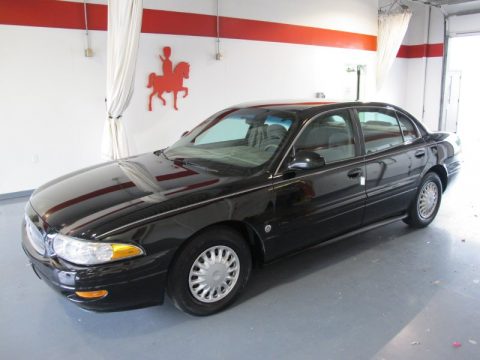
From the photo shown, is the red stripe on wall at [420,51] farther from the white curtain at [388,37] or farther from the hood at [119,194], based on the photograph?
the hood at [119,194]

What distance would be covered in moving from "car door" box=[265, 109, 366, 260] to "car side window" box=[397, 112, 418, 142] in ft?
2.28

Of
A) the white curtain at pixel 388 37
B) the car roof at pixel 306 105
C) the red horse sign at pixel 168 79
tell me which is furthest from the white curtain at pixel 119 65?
the white curtain at pixel 388 37

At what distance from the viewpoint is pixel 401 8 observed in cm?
955

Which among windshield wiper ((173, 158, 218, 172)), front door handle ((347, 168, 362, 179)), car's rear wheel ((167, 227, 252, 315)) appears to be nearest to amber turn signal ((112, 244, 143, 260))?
car's rear wheel ((167, 227, 252, 315))

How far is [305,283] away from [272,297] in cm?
31

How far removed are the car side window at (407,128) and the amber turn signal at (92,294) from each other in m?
2.76

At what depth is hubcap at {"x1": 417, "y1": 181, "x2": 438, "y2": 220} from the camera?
12.4 ft

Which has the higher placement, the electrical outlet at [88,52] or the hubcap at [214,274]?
the electrical outlet at [88,52]

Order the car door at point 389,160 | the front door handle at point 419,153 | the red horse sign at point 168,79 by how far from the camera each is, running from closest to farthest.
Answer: the car door at point 389,160, the front door handle at point 419,153, the red horse sign at point 168,79

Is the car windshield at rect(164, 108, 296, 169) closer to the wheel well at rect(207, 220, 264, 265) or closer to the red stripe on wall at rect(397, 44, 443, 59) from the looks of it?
the wheel well at rect(207, 220, 264, 265)

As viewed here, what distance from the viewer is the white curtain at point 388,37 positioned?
9016 millimetres

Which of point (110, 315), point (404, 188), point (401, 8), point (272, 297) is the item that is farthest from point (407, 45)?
point (110, 315)

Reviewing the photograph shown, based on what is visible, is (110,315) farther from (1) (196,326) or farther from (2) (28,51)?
(2) (28,51)

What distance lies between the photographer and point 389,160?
3.29 meters
